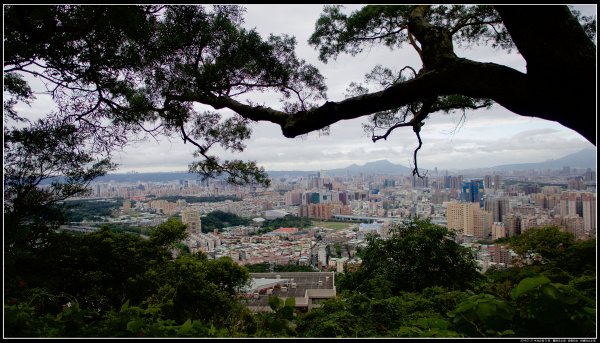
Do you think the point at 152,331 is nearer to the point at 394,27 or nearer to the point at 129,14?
the point at 129,14

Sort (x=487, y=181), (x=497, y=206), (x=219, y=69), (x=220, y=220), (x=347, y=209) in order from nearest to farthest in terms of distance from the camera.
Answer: (x=219, y=69), (x=487, y=181), (x=497, y=206), (x=220, y=220), (x=347, y=209)

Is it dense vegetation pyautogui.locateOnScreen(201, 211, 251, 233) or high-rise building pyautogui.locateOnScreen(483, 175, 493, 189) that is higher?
high-rise building pyautogui.locateOnScreen(483, 175, 493, 189)

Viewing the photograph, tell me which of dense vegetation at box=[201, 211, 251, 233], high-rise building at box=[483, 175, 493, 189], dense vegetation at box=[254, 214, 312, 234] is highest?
high-rise building at box=[483, 175, 493, 189]

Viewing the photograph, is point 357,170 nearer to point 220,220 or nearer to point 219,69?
point 220,220

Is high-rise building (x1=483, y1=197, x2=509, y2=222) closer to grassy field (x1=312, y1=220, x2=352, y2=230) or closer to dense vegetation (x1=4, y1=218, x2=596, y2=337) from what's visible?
dense vegetation (x1=4, y1=218, x2=596, y2=337)

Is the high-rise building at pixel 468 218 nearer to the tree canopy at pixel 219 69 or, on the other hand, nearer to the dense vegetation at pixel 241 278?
the dense vegetation at pixel 241 278

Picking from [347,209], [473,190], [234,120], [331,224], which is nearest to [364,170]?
[347,209]

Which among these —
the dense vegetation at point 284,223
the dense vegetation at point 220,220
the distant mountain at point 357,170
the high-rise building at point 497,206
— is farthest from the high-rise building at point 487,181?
the dense vegetation at point 220,220

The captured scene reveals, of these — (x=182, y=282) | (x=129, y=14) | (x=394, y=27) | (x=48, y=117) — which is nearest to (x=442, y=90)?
(x=394, y=27)

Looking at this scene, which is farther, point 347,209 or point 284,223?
point 347,209

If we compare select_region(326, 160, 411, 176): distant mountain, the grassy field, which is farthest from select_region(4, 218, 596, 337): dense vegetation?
the grassy field

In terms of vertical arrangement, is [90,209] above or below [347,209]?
above
